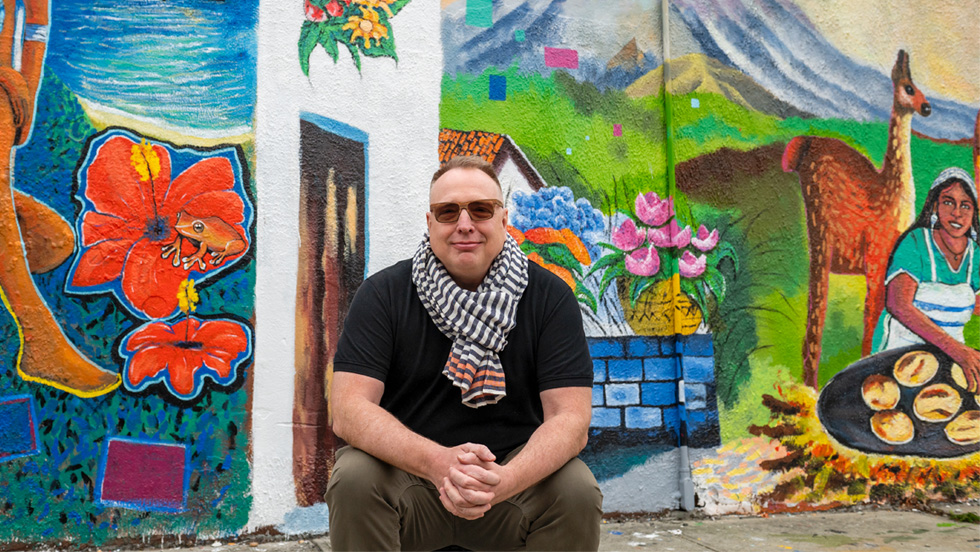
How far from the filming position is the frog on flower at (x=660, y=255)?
3756 millimetres

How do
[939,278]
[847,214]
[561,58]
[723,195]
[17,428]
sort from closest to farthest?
[17,428], [561,58], [723,195], [847,214], [939,278]

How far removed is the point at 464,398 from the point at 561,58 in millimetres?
2273

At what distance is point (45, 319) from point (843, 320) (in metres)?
4.12

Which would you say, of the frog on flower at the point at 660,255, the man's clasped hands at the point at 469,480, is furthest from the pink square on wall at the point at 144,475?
the frog on flower at the point at 660,255

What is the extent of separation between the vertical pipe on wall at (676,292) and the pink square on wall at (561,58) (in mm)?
528

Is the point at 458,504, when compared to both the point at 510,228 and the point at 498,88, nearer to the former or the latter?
the point at 510,228

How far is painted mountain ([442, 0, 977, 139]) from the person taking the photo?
12.1ft

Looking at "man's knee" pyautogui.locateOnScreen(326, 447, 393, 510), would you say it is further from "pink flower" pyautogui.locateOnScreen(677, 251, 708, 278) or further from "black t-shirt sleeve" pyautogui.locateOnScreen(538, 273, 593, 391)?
"pink flower" pyautogui.locateOnScreen(677, 251, 708, 278)

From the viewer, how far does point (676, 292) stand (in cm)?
376

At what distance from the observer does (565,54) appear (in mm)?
3787

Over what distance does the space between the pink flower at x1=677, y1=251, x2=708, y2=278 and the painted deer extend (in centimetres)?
68

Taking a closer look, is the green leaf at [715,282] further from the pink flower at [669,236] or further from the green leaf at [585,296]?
the green leaf at [585,296]

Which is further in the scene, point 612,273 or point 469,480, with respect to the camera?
point 612,273

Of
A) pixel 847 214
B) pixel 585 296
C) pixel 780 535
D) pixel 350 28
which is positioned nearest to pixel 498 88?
pixel 350 28
